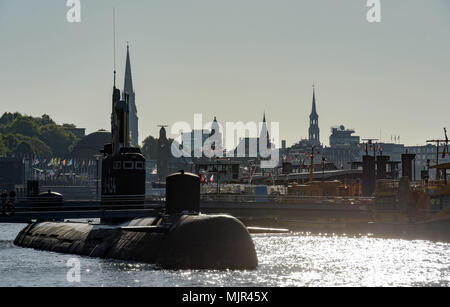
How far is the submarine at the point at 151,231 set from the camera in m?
37.8

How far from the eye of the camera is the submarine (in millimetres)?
37844

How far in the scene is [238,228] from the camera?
3866 cm

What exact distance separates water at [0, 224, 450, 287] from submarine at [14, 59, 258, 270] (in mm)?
787

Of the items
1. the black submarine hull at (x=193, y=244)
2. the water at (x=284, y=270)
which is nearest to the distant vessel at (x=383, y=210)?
Answer: the water at (x=284, y=270)

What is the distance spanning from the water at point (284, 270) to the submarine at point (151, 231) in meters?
0.79

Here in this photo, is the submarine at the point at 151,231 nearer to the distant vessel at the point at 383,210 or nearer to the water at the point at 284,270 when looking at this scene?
the water at the point at 284,270

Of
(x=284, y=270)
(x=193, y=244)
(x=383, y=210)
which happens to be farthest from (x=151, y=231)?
(x=383, y=210)

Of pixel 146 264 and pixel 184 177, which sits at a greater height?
pixel 184 177

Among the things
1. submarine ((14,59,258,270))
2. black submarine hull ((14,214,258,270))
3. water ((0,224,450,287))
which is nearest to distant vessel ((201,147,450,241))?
Answer: water ((0,224,450,287))

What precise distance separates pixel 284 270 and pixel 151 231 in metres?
7.48
